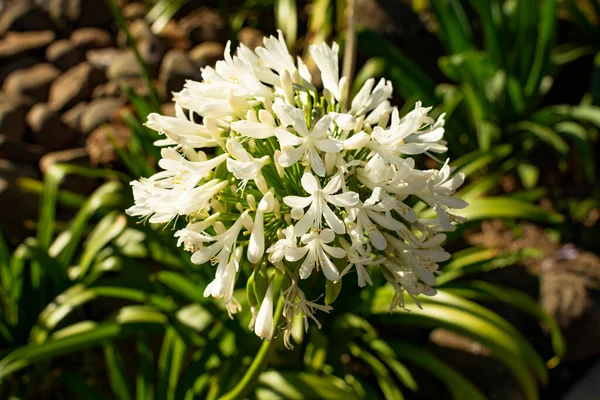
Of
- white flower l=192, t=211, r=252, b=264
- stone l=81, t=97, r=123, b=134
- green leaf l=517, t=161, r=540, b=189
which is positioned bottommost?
green leaf l=517, t=161, r=540, b=189

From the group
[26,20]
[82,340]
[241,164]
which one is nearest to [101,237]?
[82,340]

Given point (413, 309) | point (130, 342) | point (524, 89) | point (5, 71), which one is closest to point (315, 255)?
point (413, 309)

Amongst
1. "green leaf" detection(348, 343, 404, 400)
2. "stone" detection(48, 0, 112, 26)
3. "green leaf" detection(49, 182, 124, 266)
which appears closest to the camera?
"green leaf" detection(348, 343, 404, 400)

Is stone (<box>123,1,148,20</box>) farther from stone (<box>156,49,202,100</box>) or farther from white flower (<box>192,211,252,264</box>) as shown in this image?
white flower (<box>192,211,252,264</box>)

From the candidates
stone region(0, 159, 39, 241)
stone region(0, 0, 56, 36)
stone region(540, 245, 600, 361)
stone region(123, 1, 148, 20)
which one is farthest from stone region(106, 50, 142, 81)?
stone region(540, 245, 600, 361)

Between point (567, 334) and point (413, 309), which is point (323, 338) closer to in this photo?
point (413, 309)

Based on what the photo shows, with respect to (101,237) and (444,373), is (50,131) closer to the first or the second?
(101,237)

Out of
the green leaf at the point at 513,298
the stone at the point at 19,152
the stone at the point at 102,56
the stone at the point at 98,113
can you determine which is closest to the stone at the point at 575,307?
the green leaf at the point at 513,298
